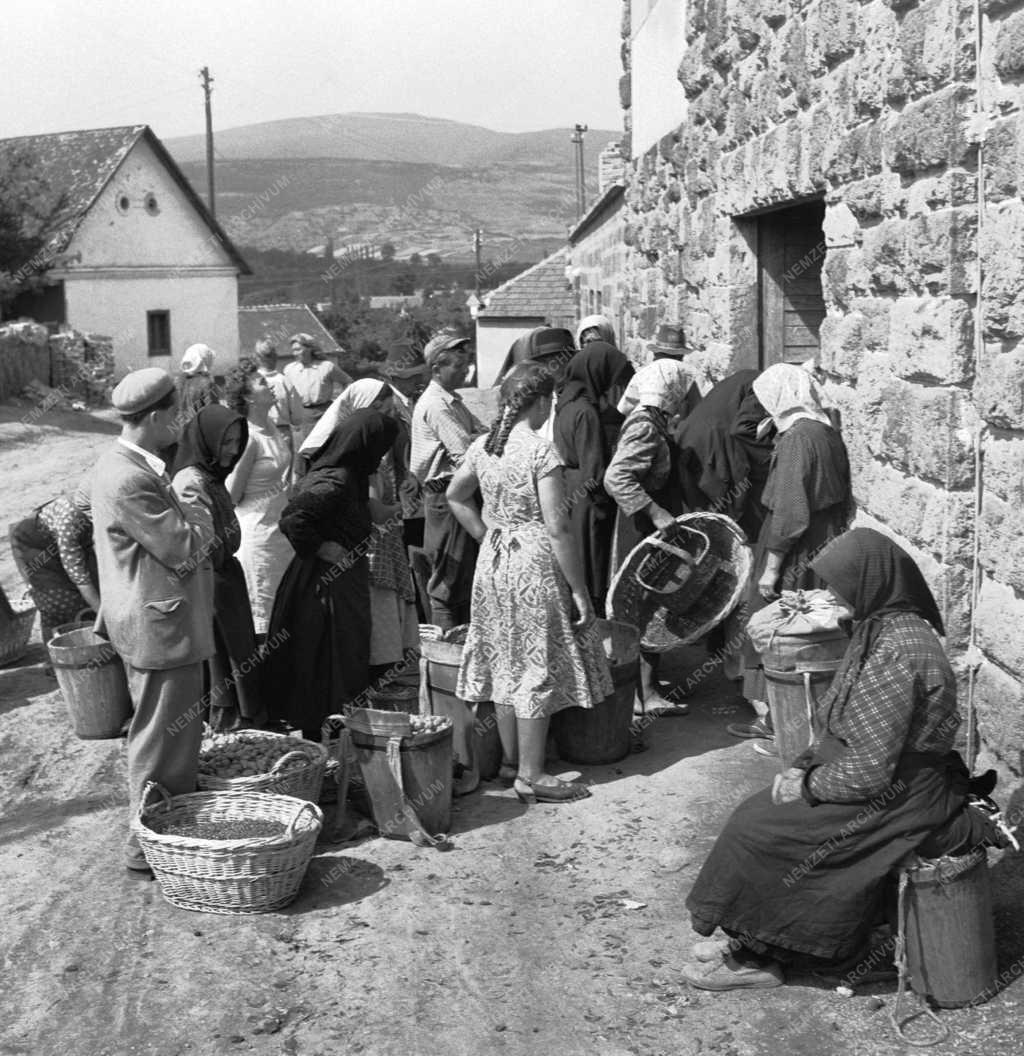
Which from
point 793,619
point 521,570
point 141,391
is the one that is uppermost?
point 141,391

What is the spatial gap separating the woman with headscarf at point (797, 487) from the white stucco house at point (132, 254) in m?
29.1

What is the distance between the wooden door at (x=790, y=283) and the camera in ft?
27.1

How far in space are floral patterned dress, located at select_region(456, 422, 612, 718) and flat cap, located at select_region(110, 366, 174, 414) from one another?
4.50 ft

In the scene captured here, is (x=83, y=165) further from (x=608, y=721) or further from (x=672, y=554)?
(x=608, y=721)

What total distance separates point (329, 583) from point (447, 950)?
2.29m

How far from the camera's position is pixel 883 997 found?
4.23 meters

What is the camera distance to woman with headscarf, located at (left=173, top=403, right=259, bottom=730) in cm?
675

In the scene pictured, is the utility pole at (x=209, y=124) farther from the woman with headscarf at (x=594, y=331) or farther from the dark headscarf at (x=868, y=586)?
the dark headscarf at (x=868, y=586)

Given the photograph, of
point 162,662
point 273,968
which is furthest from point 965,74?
point 273,968

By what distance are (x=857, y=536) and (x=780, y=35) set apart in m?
4.16

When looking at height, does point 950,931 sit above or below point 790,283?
below

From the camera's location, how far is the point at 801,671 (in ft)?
18.9

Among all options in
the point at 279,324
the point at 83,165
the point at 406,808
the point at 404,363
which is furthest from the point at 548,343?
the point at 279,324

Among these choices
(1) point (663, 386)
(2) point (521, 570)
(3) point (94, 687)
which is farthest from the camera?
(1) point (663, 386)
